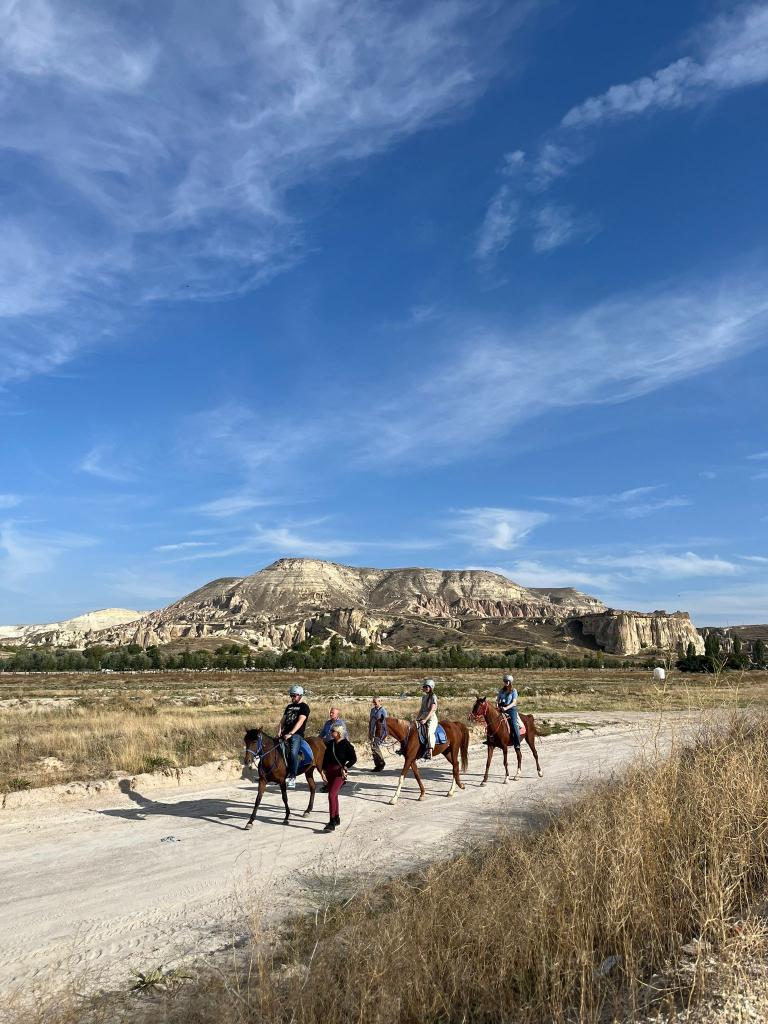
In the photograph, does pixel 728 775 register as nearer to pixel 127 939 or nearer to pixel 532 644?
pixel 127 939

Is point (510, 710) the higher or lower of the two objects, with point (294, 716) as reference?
lower

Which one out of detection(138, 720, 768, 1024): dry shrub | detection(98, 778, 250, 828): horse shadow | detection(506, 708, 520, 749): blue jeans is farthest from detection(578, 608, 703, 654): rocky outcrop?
detection(138, 720, 768, 1024): dry shrub

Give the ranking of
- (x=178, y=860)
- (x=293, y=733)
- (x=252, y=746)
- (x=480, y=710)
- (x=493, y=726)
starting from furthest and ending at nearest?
(x=493, y=726), (x=480, y=710), (x=293, y=733), (x=252, y=746), (x=178, y=860)

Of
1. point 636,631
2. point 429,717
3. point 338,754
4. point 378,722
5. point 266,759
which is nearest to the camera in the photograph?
point 266,759

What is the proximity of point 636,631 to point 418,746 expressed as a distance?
163 metres

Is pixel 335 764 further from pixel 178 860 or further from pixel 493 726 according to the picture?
pixel 493 726

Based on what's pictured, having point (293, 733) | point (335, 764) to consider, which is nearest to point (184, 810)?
point (293, 733)

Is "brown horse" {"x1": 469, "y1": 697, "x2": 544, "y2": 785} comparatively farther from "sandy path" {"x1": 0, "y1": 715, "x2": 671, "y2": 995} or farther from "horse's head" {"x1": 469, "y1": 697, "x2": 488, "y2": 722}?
"sandy path" {"x1": 0, "y1": 715, "x2": 671, "y2": 995}

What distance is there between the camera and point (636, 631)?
16412 cm

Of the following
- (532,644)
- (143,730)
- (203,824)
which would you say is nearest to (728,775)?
(203,824)

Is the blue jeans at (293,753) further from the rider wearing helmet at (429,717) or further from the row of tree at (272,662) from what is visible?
the row of tree at (272,662)

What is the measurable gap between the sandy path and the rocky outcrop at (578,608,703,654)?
15166cm

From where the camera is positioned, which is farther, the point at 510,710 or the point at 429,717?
the point at 510,710

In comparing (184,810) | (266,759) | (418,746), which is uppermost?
(266,759)
